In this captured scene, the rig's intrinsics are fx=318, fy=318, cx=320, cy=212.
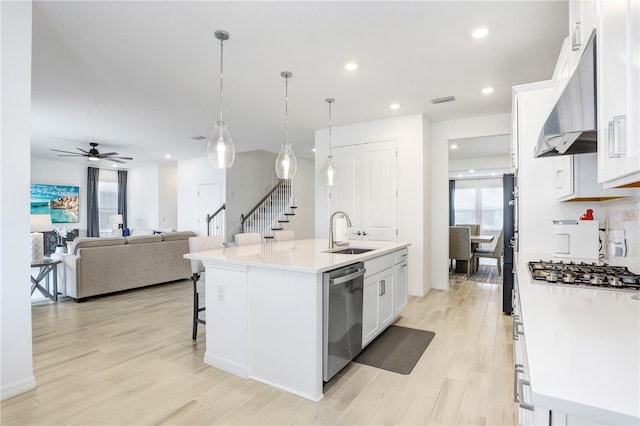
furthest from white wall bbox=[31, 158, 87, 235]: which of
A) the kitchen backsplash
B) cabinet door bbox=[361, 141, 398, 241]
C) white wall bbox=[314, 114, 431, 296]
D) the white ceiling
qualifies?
the kitchen backsplash

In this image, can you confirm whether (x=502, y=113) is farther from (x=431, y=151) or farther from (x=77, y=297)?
(x=77, y=297)

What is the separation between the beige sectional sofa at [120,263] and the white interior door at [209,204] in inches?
108

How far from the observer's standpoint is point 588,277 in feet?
5.24

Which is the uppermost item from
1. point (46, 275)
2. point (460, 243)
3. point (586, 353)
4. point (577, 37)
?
point (577, 37)

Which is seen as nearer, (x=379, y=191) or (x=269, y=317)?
(x=269, y=317)

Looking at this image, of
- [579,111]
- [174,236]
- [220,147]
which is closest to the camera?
[579,111]

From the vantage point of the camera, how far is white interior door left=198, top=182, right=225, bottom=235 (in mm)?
8625

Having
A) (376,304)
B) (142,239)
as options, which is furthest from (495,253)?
(142,239)

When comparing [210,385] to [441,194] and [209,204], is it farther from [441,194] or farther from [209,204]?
[209,204]

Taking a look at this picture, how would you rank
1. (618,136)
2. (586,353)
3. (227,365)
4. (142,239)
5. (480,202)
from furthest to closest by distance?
1. (480,202)
2. (142,239)
3. (227,365)
4. (618,136)
5. (586,353)

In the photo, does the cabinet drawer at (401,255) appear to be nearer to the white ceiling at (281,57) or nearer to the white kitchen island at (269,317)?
the white kitchen island at (269,317)

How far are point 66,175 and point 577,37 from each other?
38.0 ft

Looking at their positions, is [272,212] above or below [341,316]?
above

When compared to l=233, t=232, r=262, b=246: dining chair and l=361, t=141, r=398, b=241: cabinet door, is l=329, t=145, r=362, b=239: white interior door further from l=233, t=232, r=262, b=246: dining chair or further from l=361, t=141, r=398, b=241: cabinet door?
l=233, t=232, r=262, b=246: dining chair
